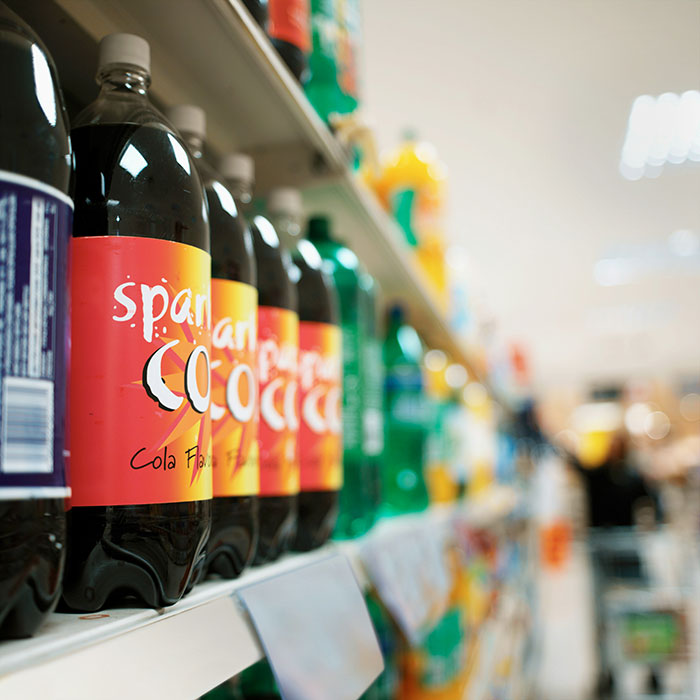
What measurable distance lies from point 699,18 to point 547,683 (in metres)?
5.29

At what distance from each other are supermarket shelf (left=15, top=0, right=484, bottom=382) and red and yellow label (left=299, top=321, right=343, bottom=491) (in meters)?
0.27

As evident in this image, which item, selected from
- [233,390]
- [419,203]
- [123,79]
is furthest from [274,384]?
[419,203]

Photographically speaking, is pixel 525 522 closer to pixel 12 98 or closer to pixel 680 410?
pixel 12 98

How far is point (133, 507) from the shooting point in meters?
0.57

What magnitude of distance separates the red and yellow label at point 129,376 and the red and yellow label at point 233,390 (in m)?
0.12

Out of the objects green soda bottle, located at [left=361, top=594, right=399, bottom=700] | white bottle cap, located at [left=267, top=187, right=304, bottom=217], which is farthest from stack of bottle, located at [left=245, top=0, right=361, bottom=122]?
green soda bottle, located at [left=361, top=594, right=399, bottom=700]

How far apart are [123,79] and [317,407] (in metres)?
0.48

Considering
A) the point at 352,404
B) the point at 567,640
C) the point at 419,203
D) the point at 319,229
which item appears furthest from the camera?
the point at 567,640

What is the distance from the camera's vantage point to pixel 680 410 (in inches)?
568

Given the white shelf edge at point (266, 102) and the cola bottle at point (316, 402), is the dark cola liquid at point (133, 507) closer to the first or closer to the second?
the white shelf edge at point (266, 102)

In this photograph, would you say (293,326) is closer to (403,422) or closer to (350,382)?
(350,382)

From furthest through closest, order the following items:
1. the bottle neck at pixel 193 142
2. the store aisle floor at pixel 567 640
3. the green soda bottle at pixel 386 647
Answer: the store aisle floor at pixel 567 640, the green soda bottle at pixel 386 647, the bottle neck at pixel 193 142

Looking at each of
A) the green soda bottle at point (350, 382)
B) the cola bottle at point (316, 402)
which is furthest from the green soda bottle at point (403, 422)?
the cola bottle at point (316, 402)

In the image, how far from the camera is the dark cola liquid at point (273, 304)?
867 mm
